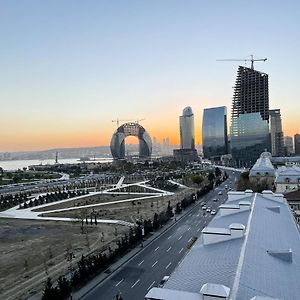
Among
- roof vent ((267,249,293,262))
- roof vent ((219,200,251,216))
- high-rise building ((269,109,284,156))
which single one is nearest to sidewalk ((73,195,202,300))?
roof vent ((219,200,251,216))

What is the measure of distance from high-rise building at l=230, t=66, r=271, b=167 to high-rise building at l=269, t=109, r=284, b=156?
3861 cm

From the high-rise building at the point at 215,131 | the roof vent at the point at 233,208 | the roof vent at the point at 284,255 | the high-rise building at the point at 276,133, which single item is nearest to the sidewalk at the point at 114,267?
the roof vent at the point at 233,208

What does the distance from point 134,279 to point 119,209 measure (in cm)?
2509

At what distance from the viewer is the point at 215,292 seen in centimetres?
1113

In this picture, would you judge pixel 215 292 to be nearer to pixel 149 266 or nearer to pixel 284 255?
pixel 284 255

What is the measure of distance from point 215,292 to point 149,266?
47.8ft

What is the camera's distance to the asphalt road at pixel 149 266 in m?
21.2

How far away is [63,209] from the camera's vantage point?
4831 centimetres

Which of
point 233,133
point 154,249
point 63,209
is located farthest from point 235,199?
point 233,133

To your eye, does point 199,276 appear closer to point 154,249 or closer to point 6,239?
point 154,249

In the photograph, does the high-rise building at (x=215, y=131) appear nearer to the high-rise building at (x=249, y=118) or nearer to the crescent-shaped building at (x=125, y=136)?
the high-rise building at (x=249, y=118)

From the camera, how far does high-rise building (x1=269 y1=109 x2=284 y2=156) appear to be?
565 feet

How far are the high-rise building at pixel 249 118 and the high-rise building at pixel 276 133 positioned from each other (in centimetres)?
3861

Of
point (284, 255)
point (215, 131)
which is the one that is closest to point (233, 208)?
point (284, 255)
